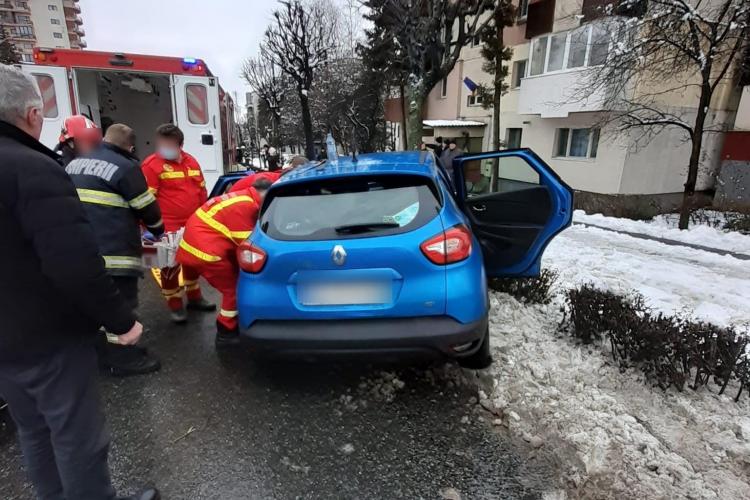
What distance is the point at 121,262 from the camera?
3.21 m

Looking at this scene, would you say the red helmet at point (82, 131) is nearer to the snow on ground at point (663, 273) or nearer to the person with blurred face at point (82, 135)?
the person with blurred face at point (82, 135)

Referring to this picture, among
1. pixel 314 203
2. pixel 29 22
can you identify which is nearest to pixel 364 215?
pixel 314 203

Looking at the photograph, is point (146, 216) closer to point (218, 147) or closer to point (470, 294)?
point (470, 294)

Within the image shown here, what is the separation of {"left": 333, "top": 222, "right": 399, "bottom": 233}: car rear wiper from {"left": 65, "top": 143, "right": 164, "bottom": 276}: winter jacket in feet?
5.18

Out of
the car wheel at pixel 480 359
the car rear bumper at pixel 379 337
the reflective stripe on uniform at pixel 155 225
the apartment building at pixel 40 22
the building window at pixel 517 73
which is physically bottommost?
the car wheel at pixel 480 359

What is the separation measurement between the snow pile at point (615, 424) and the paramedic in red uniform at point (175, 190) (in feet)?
9.97

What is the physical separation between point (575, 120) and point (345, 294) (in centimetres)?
1659

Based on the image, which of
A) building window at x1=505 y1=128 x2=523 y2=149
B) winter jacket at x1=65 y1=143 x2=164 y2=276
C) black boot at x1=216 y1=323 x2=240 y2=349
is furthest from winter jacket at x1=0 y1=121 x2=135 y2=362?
building window at x1=505 y1=128 x2=523 y2=149

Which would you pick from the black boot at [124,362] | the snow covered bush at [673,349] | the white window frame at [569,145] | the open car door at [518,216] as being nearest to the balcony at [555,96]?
the white window frame at [569,145]

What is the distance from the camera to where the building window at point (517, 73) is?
64.2ft

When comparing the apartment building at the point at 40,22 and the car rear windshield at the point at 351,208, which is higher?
the apartment building at the point at 40,22

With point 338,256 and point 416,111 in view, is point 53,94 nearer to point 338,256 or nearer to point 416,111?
point 338,256

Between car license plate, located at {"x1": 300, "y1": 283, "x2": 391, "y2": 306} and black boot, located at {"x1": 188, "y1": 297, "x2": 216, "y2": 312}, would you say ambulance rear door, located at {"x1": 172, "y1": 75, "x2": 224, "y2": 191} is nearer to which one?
black boot, located at {"x1": 188, "y1": 297, "x2": 216, "y2": 312}

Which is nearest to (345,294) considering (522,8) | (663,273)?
(663,273)
